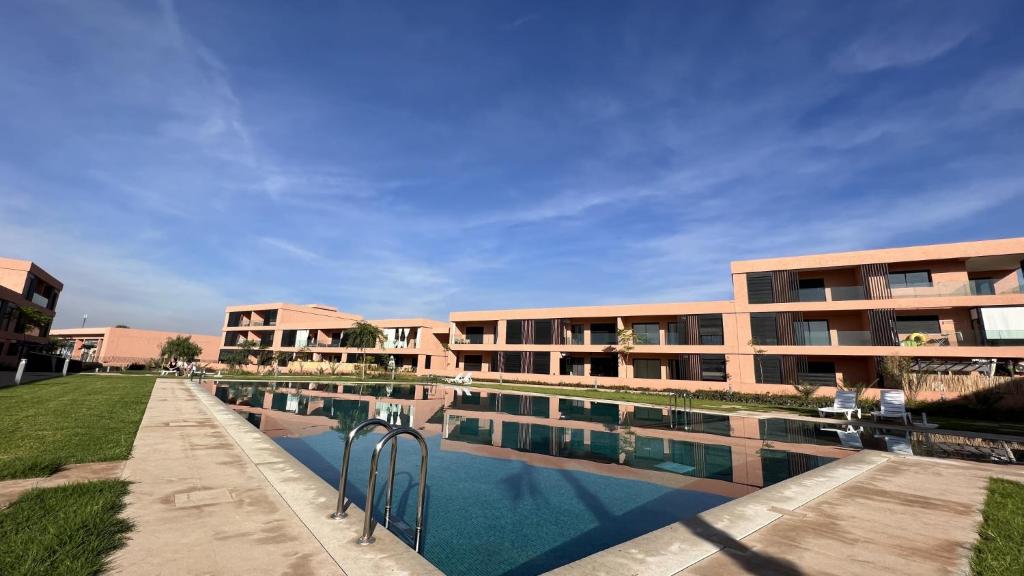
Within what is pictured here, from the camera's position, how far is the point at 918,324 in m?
23.0

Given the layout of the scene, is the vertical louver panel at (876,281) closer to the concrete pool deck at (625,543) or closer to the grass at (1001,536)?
the concrete pool deck at (625,543)

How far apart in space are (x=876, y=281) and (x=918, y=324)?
3019mm

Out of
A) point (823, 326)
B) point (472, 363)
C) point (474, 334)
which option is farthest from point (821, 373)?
point (474, 334)

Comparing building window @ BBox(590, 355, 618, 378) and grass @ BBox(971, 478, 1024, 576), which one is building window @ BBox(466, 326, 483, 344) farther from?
grass @ BBox(971, 478, 1024, 576)

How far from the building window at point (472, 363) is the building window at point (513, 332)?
457 centimetres

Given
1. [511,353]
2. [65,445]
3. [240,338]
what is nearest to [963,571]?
[65,445]

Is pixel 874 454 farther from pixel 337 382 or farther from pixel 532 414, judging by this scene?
pixel 337 382

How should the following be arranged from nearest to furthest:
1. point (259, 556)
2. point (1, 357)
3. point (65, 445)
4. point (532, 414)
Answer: point (259, 556) < point (65, 445) < point (532, 414) < point (1, 357)

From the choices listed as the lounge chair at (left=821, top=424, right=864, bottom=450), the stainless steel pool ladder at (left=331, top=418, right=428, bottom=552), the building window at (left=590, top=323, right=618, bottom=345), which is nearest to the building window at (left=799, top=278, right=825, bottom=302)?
the building window at (left=590, top=323, right=618, bottom=345)

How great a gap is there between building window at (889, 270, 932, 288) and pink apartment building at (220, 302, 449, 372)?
109 ft

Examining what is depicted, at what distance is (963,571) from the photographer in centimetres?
325

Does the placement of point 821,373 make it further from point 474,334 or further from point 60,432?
point 60,432

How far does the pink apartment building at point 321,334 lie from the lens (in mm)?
40938

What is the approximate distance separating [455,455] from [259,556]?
609 centimetres
